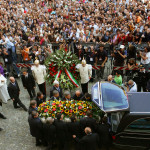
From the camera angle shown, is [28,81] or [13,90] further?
[28,81]

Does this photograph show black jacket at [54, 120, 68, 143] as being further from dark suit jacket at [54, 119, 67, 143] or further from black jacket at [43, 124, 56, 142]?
black jacket at [43, 124, 56, 142]

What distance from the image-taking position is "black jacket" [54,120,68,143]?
5.47 m

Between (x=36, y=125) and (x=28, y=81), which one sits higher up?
(x=28, y=81)

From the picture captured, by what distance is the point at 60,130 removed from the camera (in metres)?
5.51

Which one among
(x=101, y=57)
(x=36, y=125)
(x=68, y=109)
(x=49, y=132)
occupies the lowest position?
(x=49, y=132)

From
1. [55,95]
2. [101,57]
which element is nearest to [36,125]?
[55,95]

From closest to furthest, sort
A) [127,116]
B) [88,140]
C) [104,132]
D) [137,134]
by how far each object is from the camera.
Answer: [88,140] → [127,116] → [137,134] → [104,132]

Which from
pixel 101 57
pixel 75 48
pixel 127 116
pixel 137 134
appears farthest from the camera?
pixel 75 48

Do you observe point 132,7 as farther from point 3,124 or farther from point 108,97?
point 3,124

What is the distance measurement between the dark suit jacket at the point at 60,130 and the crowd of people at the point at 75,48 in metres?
0.02

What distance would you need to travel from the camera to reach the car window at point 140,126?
5098 mm

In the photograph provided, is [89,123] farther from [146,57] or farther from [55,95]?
[146,57]

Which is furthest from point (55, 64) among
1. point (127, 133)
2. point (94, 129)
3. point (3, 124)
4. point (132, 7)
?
point (132, 7)

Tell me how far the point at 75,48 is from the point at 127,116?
648 cm
